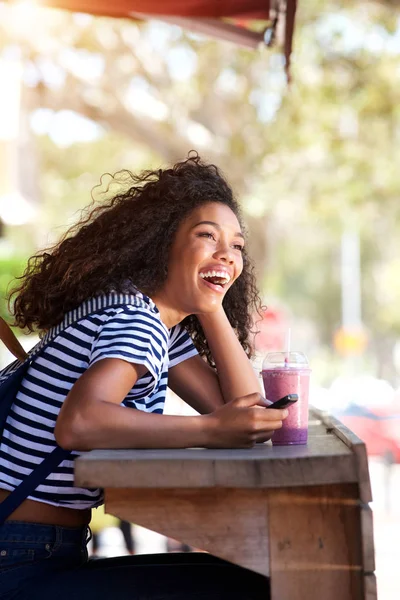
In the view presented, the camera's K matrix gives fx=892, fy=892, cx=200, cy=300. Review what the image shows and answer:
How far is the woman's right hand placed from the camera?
→ 1683 mm

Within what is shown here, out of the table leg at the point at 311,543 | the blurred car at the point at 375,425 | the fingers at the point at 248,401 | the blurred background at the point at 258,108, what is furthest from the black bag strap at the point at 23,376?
the blurred car at the point at 375,425

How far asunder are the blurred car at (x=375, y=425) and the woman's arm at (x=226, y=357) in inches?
285

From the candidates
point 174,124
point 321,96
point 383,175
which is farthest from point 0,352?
point 383,175

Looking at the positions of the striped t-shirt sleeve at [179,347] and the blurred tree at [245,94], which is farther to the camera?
the blurred tree at [245,94]

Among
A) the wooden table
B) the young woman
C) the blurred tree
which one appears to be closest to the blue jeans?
the young woman

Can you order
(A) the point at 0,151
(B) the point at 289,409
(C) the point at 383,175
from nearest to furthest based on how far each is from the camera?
1. (B) the point at 289,409
2. (A) the point at 0,151
3. (C) the point at 383,175

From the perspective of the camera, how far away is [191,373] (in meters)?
2.42

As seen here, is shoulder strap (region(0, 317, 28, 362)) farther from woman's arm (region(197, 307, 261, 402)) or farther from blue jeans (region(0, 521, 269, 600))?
blue jeans (region(0, 521, 269, 600))

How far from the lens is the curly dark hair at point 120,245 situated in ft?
6.91

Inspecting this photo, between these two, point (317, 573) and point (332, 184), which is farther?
point (332, 184)

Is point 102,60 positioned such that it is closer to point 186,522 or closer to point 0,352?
point 0,352

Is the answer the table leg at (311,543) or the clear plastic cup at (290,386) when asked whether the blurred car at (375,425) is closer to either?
the clear plastic cup at (290,386)

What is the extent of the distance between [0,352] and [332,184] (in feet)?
16.8

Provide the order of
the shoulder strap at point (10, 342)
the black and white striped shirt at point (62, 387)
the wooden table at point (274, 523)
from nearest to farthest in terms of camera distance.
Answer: the wooden table at point (274, 523) < the black and white striped shirt at point (62, 387) < the shoulder strap at point (10, 342)
